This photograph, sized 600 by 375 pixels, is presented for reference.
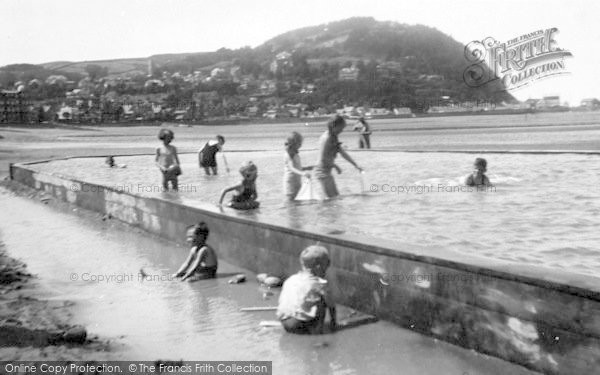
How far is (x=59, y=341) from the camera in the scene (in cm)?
518

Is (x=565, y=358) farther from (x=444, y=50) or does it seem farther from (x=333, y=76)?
(x=444, y=50)

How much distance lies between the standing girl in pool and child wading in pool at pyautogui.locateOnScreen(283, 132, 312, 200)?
30 centimetres

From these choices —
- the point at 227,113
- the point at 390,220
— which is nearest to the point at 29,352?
the point at 390,220

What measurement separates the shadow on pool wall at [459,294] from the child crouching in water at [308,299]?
0.54m

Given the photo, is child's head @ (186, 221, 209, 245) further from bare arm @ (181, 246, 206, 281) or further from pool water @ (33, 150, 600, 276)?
pool water @ (33, 150, 600, 276)

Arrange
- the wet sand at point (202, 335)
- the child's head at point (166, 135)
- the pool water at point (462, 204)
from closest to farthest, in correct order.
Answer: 1. the wet sand at point (202, 335)
2. the pool water at point (462, 204)
3. the child's head at point (166, 135)

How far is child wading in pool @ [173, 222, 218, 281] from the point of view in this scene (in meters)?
7.50

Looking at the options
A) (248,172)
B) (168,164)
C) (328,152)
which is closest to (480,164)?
(328,152)

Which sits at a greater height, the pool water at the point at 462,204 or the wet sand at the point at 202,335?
the pool water at the point at 462,204

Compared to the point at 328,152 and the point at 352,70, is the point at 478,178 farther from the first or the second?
the point at 352,70

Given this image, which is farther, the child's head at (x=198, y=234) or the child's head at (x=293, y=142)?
the child's head at (x=293, y=142)

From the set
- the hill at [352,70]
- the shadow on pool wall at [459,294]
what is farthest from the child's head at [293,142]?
the hill at [352,70]

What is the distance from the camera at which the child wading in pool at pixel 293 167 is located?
10125 millimetres

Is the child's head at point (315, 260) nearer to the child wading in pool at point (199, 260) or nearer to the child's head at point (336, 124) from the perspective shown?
the child wading in pool at point (199, 260)
